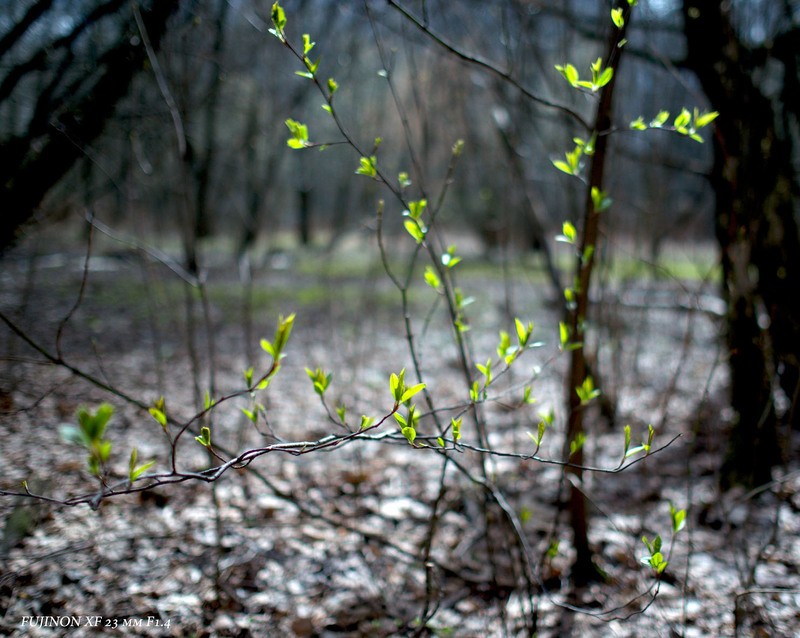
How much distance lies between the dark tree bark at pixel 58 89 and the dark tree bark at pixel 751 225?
2115mm

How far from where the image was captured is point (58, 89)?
1.64 m

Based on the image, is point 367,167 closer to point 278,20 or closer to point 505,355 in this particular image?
point 278,20

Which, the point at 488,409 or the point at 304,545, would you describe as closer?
the point at 304,545

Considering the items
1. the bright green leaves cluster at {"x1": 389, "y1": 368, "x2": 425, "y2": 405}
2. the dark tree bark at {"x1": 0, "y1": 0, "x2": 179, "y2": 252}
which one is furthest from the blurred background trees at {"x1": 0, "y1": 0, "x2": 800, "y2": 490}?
the bright green leaves cluster at {"x1": 389, "y1": 368, "x2": 425, "y2": 405}

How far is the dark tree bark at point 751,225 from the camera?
87.6 inches

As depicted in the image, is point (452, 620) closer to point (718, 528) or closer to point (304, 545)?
point (304, 545)

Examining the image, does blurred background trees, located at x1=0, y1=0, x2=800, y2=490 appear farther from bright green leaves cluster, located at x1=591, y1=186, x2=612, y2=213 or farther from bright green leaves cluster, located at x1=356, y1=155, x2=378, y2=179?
bright green leaves cluster, located at x1=591, y1=186, x2=612, y2=213

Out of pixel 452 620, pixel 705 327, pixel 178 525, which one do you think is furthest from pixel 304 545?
pixel 705 327

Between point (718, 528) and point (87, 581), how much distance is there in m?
2.27

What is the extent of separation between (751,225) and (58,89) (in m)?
2.55

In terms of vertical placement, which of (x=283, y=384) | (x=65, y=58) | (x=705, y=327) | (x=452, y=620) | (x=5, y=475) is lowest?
(x=452, y=620)

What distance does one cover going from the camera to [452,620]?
1.70 meters

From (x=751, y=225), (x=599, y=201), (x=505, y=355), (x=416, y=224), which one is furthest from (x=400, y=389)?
(x=751, y=225)

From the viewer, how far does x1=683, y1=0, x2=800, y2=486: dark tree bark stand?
2.22 meters
